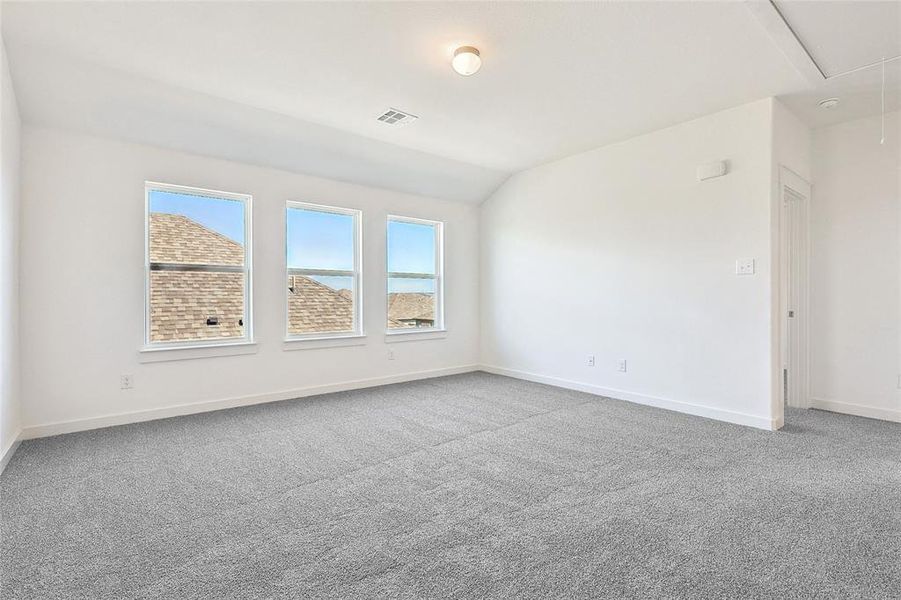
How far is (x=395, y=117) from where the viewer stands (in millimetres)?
3998

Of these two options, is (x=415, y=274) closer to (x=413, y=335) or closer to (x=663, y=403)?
(x=413, y=335)

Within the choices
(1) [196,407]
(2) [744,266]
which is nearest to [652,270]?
(2) [744,266]

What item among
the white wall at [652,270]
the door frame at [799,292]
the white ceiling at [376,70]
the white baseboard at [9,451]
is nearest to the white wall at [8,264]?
the white baseboard at [9,451]

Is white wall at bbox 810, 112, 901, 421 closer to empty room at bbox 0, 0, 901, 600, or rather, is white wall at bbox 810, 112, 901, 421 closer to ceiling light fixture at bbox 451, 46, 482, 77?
empty room at bbox 0, 0, 901, 600

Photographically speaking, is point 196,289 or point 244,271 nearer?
→ point 196,289

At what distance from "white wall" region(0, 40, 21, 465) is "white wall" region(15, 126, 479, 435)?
0.18m

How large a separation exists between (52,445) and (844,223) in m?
6.86

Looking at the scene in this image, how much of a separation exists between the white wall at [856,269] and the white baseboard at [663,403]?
1101 mm

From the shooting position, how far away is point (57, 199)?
353 cm

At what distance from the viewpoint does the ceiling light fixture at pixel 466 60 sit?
2.82m

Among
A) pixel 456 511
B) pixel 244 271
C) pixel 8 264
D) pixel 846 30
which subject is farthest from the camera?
pixel 244 271

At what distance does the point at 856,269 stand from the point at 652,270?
173 cm

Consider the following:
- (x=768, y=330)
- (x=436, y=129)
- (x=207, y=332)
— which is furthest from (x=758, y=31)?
(x=207, y=332)

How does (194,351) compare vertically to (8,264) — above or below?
below
